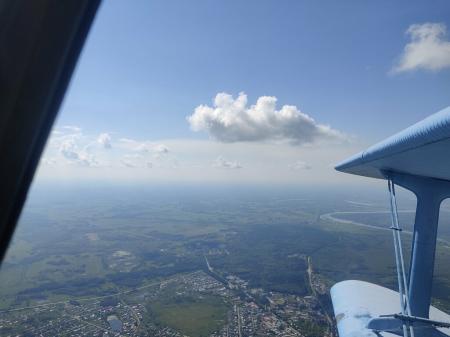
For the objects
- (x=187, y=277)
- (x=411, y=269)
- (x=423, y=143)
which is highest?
(x=423, y=143)

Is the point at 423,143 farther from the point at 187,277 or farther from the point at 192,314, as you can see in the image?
the point at 187,277

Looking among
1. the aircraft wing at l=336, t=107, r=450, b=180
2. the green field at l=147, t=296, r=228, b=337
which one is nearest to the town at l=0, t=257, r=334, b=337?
the green field at l=147, t=296, r=228, b=337

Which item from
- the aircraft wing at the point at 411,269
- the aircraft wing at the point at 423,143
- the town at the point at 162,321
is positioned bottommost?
the town at the point at 162,321

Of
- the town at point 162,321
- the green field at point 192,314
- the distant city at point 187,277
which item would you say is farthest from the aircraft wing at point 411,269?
the green field at point 192,314

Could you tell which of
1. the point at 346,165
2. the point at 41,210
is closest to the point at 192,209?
the point at 41,210

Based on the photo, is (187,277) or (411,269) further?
(187,277)

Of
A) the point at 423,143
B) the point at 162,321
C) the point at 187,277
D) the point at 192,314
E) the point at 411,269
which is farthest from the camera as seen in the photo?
the point at 187,277

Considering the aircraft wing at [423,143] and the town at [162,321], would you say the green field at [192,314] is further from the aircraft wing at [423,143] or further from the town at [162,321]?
the aircraft wing at [423,143]

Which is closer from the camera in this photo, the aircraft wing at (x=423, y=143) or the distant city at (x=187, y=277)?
the aircraft wing at (x=423, y=143)

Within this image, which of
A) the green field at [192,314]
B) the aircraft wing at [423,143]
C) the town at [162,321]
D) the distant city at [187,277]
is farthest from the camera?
the distant city at [187,277]

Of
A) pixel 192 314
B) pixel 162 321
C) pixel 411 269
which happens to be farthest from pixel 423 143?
pixel 192 314

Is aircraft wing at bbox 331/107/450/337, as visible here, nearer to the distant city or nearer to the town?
the distant city

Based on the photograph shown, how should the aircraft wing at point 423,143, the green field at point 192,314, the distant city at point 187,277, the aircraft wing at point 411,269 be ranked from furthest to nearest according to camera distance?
1. the distant city at point 187,277
2. the green field at point 192,314
3. the aircraft wing at point 411,269
4. the aircraft wing at point 423,143
